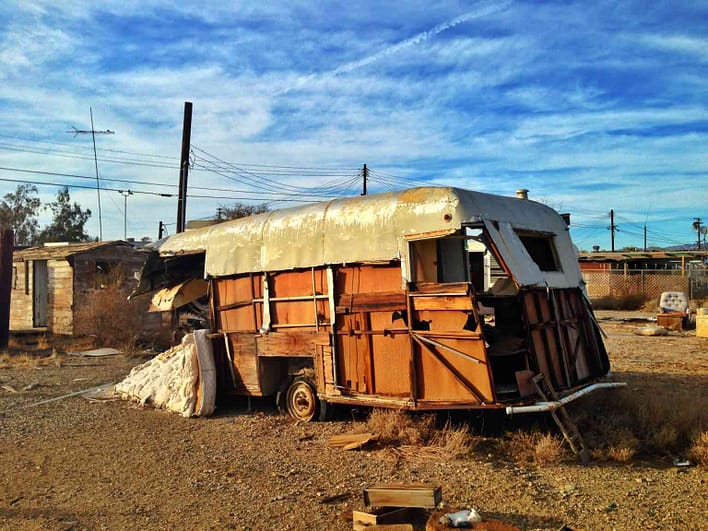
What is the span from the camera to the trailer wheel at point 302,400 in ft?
30.3

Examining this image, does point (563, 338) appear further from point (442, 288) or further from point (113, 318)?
point (113, 318)

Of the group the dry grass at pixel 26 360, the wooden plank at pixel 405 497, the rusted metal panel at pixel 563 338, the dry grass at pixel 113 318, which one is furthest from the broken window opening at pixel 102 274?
the wooden plank at pixel 405 497

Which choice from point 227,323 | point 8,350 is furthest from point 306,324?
point 8,350

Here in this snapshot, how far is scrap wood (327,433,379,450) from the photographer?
7.79 metres

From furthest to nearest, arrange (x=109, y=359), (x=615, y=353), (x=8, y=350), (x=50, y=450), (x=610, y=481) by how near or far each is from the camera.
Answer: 1. (x=8, y=350)
2. (x=109, y=359)
3. (x=615, y=353)
4. (x=50, y=450)
5. (x=610, y=481)

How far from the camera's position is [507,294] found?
26.7ft

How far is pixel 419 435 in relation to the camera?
7.79 metres

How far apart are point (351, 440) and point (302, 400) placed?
5.55 feet

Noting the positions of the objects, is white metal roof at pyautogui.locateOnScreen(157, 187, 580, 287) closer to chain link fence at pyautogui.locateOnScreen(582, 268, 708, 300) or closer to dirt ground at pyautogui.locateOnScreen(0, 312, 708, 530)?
dirt ground at pyautogui.locateOnScreen(0, 312, 708, 530)

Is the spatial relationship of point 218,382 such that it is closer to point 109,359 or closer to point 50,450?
point 50,450

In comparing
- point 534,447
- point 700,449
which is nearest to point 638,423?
point 700,449

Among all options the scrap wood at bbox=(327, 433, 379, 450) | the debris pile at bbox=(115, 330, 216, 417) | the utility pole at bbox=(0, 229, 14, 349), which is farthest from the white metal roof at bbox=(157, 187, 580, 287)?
the utility pole at bbox=(0, 229, 14, 349)

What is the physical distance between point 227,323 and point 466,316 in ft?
15.5

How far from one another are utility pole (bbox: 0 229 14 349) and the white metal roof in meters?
11.2
